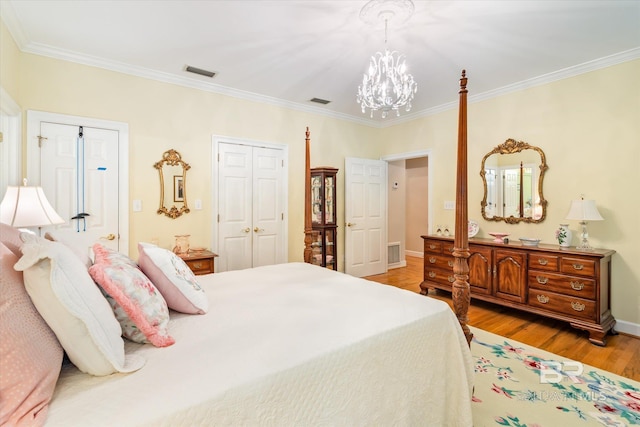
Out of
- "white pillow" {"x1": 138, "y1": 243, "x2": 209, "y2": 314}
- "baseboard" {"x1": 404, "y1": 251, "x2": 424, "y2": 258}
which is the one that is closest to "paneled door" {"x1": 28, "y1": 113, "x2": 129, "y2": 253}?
"white pillow" {"x1": 138, "y1": 243, "x2": 209, "y2": 314}

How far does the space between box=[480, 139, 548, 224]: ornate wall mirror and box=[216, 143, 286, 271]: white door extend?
2.80 meters

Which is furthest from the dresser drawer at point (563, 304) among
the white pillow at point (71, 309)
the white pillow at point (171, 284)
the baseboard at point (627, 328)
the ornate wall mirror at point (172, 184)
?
the ornate wall mirror at point (172, 184)

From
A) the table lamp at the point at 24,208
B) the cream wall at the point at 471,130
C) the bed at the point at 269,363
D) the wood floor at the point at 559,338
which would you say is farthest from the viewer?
the cream wall at the point at 471,130

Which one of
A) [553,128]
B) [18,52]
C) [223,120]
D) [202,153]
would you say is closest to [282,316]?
[202,153]

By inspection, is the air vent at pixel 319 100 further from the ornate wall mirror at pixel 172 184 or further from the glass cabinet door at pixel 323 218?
the ornate wall mirror at pixel 172 184

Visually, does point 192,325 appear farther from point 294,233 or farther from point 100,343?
point 294,233

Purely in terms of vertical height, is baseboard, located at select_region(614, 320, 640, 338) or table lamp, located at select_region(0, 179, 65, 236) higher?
table lamp, located at select_region(0, 179, 65, 236)

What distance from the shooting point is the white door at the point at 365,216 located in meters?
5.07

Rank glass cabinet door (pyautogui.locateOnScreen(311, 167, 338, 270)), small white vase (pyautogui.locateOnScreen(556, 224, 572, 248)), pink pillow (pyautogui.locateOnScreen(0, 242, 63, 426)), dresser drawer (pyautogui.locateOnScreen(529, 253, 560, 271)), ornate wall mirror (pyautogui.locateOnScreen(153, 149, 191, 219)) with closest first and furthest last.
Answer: pink pillow (pyautogui.locateOnScreen(0, 242, 63, 426))
dresser drawer (pyautogui.locateOnScreen(529, 253, 560, 271))
small white vase (pyautogui.locateOnScreen(556, 224, 572, 248))
ornate wall mirror (pyautogui.locateOnScreen(153, 149, 191, 219))
glass cabinet door (pyautogui.locateOnScreen(311, 167, 338, 270))

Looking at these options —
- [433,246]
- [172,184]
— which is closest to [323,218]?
[433,246]

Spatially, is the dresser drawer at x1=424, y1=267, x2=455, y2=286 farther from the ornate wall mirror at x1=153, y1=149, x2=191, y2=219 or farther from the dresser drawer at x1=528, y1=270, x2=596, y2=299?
the ornate wall mirror at x1=153, y1=149, x2=191, y2=219

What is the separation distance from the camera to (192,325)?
139cm

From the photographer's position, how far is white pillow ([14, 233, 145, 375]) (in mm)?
905

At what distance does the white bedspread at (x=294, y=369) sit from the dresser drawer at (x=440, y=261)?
7.96 ft
